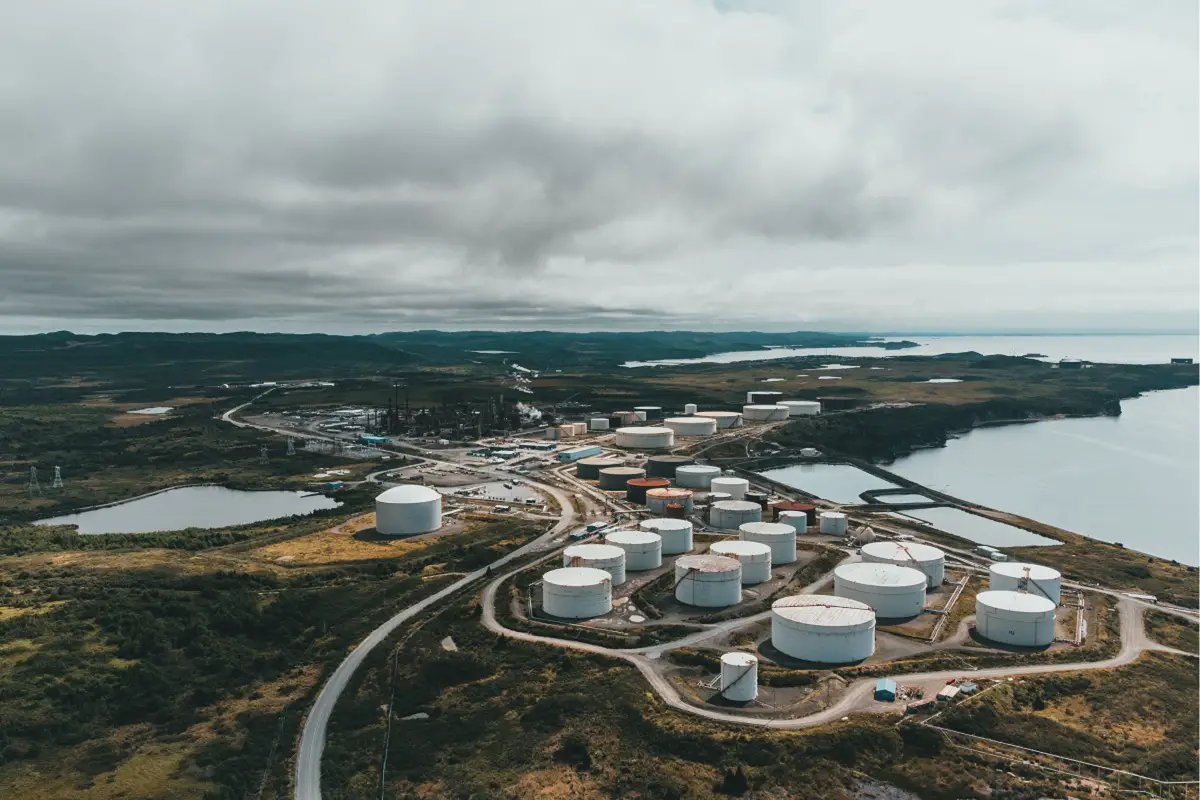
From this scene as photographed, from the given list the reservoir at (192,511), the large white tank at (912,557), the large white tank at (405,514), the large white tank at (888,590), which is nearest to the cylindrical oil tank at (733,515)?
the large white tank at (912,557)

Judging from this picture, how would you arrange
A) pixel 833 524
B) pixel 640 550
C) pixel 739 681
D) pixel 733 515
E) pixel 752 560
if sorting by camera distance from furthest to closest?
pixel 733 515, pixel 833 524, pixel 640 550, pixel 752 560, pixel 739 681

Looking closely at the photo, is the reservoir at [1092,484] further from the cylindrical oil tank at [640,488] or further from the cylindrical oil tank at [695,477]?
the cylindrical oil tank at [640,488]

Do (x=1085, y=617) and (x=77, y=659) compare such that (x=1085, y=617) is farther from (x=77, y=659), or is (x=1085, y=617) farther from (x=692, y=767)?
(x=77, y=659)

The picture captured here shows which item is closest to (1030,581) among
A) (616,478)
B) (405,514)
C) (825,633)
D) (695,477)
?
(825,633)

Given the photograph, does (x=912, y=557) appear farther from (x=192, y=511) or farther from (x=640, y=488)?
(x=192, y=511)

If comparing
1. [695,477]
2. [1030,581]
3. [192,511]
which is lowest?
[192,511]

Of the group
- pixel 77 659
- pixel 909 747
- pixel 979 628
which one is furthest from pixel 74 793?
pixel 979 628

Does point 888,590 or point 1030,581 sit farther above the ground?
point 888,590
